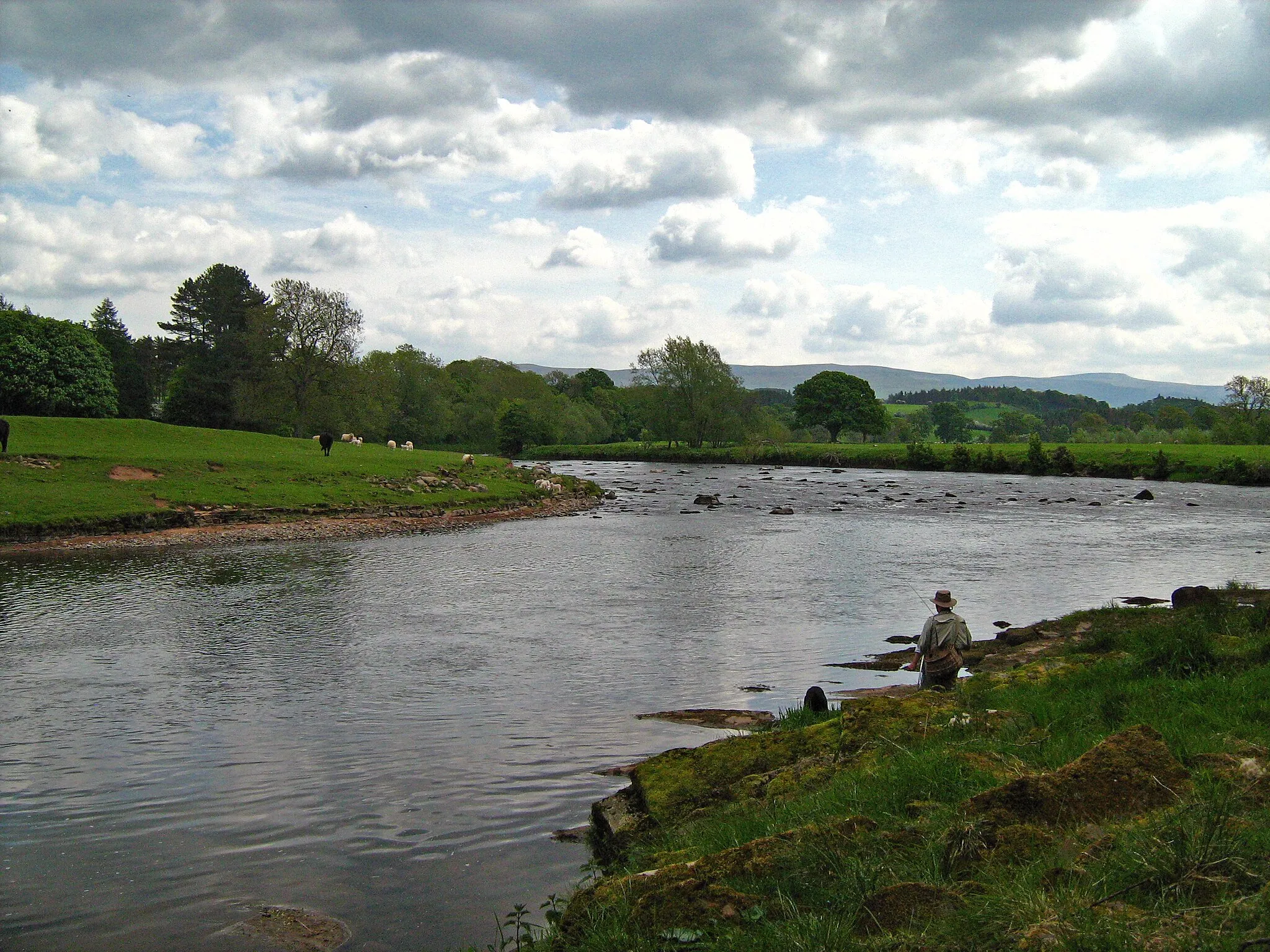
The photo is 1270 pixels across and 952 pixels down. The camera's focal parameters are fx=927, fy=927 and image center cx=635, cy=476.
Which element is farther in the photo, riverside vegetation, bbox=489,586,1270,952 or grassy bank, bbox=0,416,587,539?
grassy bank, bbox=0,416,587,539

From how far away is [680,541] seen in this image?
4038 centimetres

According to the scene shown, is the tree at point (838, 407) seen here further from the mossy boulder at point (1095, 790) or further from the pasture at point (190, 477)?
the mossy boulder at point (1095, 790)

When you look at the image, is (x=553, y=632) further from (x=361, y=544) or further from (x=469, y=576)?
(x=361, y=544)

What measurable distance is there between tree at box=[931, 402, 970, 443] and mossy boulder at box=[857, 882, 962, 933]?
598ft

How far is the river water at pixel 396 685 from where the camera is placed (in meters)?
9.03

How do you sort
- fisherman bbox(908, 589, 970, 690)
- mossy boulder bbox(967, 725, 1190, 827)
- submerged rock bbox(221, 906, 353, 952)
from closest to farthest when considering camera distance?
mossy boulder bbox(967, 725, 1190, 827)
submerged rock bbox(221, 906, 353, 952)
fisherman bbox(908, 589, 970, 690)

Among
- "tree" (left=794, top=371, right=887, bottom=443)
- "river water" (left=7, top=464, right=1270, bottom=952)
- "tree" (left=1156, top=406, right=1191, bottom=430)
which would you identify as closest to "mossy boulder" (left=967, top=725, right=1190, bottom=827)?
"river water" (left=7, top=464, right=1270, bottom=952)

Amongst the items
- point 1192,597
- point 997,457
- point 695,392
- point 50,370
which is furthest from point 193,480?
point 695,392

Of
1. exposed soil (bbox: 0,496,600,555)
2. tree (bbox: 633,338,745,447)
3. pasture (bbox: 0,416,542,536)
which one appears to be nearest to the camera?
exposed soil (bbox: 0,496,600,555)

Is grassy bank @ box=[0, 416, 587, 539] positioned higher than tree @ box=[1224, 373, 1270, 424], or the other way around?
tree @ box=[1224, 373, 1270, 424]

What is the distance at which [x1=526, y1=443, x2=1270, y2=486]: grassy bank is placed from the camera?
249 feet

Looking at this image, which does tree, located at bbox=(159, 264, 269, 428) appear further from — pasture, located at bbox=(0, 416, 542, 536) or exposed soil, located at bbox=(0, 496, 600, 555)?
exposed soil, located at bbox=(0, 496, 600, 555)

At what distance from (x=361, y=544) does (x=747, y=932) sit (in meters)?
34.4

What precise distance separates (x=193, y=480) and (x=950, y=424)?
6637 inches
